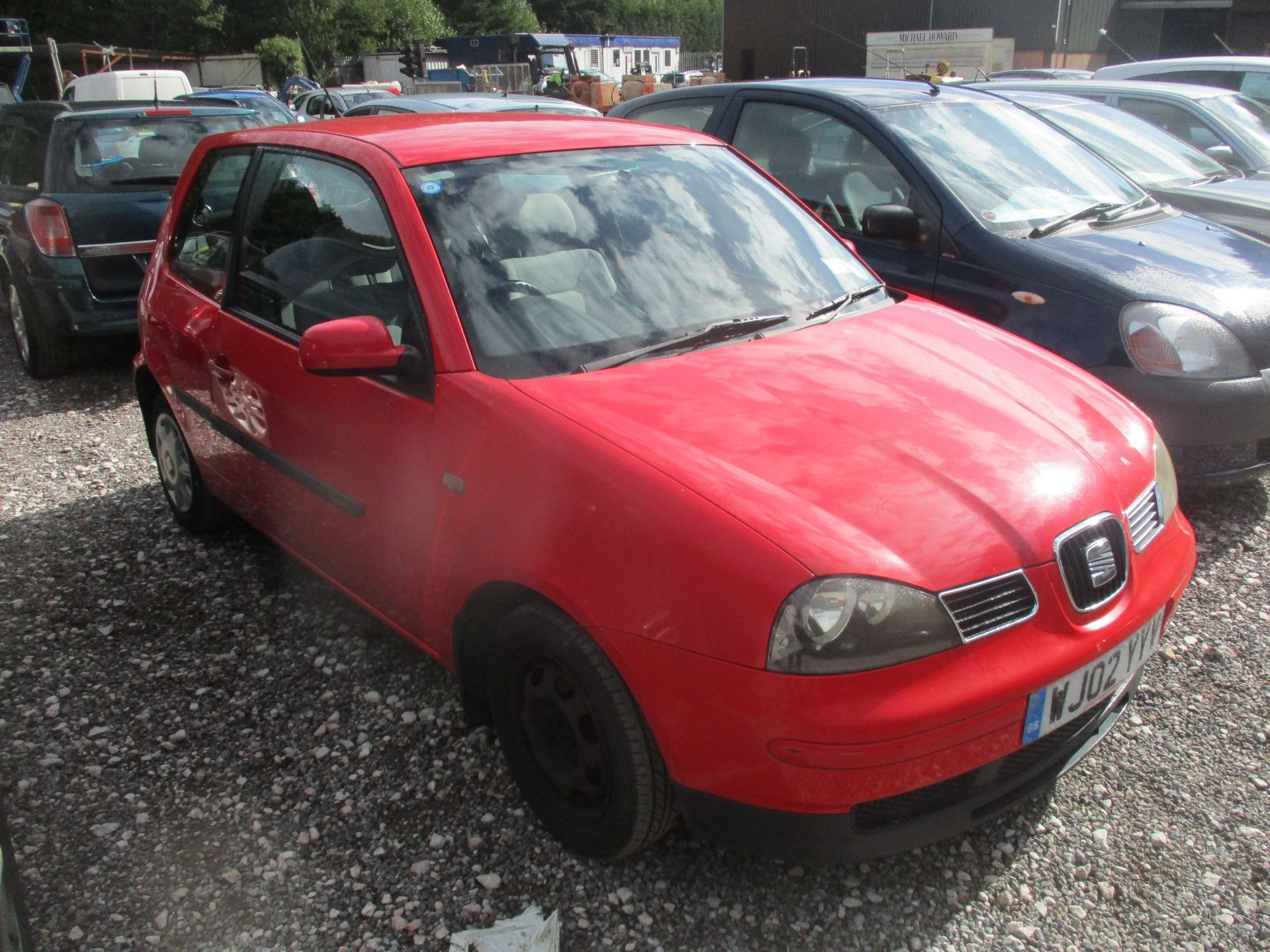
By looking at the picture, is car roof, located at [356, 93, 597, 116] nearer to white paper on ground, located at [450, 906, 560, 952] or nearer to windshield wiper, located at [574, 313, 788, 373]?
windshield wiper, located at [574, 313, 788, 373]

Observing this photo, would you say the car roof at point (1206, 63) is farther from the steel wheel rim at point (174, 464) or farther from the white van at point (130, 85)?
the white van at point (130, 85)

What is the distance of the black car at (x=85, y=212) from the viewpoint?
21.0 ft

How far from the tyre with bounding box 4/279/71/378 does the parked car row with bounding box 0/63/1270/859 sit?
2.83m

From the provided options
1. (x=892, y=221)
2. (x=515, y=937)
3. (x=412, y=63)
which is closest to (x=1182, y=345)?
(x=892, y=221)

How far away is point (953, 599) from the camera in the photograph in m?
2.04

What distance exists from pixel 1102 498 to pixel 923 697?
0.71 metres

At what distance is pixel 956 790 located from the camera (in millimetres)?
2148

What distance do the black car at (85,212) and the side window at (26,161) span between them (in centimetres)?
1

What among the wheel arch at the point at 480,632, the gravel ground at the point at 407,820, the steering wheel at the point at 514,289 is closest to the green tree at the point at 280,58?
the gravel ground at the point at 407,820

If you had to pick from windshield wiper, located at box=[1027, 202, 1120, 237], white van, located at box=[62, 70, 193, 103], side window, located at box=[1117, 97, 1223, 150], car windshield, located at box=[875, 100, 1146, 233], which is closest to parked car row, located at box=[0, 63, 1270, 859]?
windshield wiper, located at box=[1027, 202, 1120, 237]

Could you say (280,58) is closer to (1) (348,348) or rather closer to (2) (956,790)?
(1) (348,348)

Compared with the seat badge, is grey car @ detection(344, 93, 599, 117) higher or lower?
higher

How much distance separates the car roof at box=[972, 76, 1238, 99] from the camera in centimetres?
733

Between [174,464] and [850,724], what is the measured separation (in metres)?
3.43
